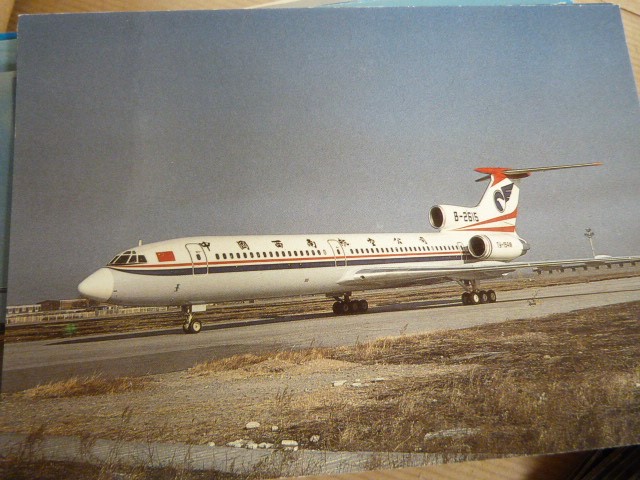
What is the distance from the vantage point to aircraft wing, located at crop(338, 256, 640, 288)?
1.94 metres

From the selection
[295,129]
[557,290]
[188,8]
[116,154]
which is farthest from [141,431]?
[557,290]

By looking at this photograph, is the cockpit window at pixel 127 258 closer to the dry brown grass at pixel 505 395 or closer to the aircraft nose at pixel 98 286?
the aircraft nose at pixel 98 286

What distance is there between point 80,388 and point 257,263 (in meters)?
0.91

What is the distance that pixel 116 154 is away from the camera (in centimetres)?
168

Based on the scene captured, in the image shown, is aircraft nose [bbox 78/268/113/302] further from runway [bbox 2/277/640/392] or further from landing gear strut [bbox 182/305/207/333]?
Result: landing gear strut [bbox 182/305/207/333]

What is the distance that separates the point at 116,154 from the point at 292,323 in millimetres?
1015

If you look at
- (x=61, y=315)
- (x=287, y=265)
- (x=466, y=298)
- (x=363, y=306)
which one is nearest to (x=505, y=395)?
(x=466, y=298)

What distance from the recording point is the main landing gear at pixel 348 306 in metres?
2.07

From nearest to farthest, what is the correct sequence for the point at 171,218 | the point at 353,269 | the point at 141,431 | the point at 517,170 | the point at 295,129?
the point at 141,431 < the point at 171,218 < the point at 295,129 < the point at 517,170 < the point at 353,269

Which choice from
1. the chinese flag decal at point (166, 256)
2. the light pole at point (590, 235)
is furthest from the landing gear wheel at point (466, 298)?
the chinese flag decal at point (166, 256)

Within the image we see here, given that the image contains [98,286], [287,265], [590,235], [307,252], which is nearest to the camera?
[98,286]

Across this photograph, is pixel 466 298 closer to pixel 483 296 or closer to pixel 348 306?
pixel 483 296

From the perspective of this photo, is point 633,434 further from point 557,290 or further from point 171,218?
point 171,218

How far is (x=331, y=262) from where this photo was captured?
7.29 ft
